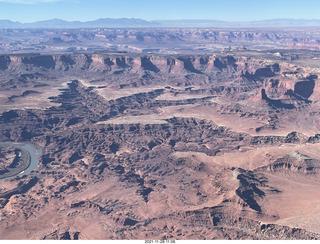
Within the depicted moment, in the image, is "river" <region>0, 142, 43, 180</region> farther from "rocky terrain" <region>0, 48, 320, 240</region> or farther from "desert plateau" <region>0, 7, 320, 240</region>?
"rocky terrain" <region>0, 48, 320, 240</region>

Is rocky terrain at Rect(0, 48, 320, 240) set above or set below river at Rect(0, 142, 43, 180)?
above

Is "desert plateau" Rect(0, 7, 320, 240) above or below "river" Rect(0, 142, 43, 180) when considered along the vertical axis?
above

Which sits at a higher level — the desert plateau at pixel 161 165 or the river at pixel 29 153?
the desert plateau at pixel 161 165

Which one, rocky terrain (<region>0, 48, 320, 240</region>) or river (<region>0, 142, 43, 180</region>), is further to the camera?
river (<region>0, 142, 43, 180</region>)

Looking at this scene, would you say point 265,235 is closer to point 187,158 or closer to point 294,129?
point 187,158

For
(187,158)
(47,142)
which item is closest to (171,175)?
(187,158)

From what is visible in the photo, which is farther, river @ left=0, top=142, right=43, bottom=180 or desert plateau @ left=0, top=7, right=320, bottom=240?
river @ left=0, top=142, right=43, bottom=180

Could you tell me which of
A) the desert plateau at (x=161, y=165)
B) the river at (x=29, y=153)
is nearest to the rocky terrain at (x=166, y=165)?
the desert plateau at (x=161, y=165)

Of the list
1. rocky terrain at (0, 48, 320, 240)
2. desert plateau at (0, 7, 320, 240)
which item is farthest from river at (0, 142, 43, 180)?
rocky terrain at (0, 48, 320, 240)

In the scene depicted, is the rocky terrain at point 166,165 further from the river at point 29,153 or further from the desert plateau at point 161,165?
the river at point 29,153
